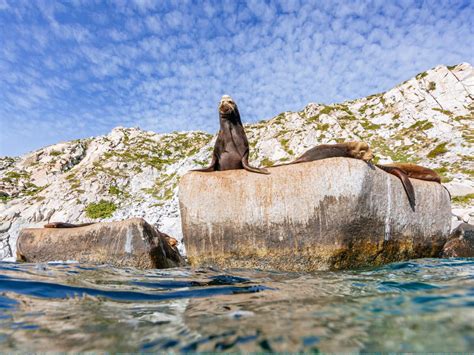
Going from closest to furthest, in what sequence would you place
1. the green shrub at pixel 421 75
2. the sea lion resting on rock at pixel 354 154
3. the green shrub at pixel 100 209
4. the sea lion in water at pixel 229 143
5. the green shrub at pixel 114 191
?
the sea lion resting on rock at pixel 354 154, the sea lion in water at pixel 229 143, the green shrub at pixel 100 209, the green shrub at pixel 114 191, the green shrub at pixel 421 75

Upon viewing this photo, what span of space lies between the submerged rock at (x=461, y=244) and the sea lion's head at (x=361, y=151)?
3.97 metres

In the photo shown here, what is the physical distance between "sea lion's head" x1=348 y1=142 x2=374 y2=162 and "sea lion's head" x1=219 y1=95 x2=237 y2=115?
2.91 meters

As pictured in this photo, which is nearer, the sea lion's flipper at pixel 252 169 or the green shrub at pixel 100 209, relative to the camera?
the sea lion's flipper at pixel 252 169

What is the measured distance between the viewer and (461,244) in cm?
817

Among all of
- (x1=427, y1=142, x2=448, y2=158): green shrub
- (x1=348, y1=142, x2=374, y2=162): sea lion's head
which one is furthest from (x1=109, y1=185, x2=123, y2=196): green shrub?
(x1=348, y1=142, x2=374, y2=162): sea lion's head

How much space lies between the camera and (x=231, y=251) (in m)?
6.01

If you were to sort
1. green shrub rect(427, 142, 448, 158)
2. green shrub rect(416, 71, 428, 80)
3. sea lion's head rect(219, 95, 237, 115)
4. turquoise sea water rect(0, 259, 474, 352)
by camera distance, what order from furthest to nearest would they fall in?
green shrub rect(416, 71, 428, 80)
green shrub rect(427, 142, 448, 158)
sea lion's head rect(219, 95, 237, 115)
turquoise sea water rect(0, 259, 474, 352)

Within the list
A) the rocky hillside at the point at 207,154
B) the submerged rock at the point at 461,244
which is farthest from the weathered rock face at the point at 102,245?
the rocky hillside at the point at 207,154

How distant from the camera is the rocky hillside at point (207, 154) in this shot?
125ft

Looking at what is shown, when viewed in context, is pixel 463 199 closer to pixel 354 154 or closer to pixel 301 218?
pixel 354 154

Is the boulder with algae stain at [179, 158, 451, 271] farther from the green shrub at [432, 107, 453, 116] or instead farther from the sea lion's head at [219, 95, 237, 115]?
the green shrub at [432, 107, 453, 116]

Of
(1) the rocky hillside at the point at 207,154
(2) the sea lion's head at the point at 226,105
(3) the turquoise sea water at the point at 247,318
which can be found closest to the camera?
(3) the turquoise sea water at the point at 247,318

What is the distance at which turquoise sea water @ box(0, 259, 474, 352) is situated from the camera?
1.67m

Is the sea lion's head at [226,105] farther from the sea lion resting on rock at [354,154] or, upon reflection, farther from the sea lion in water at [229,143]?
the sea lion resting on rock at [354,154]
